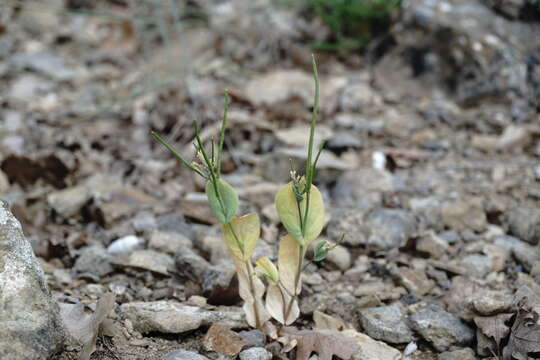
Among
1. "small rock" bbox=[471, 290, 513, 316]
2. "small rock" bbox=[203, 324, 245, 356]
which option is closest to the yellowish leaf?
"small rock" bbox=[203, 324, 245, 356]

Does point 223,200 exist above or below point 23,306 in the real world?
above

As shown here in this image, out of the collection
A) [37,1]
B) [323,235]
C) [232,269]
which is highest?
[37,1]

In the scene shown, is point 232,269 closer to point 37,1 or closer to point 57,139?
point 57,139

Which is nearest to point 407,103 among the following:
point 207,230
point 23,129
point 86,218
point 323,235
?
point 323,235

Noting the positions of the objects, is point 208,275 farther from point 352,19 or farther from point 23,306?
point 352,19

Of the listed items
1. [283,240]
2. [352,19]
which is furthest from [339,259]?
[352,19]

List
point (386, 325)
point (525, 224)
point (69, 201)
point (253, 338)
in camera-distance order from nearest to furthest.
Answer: point (253, 338)
point (386, 325)
point (525, 224)
point (69, 201)
